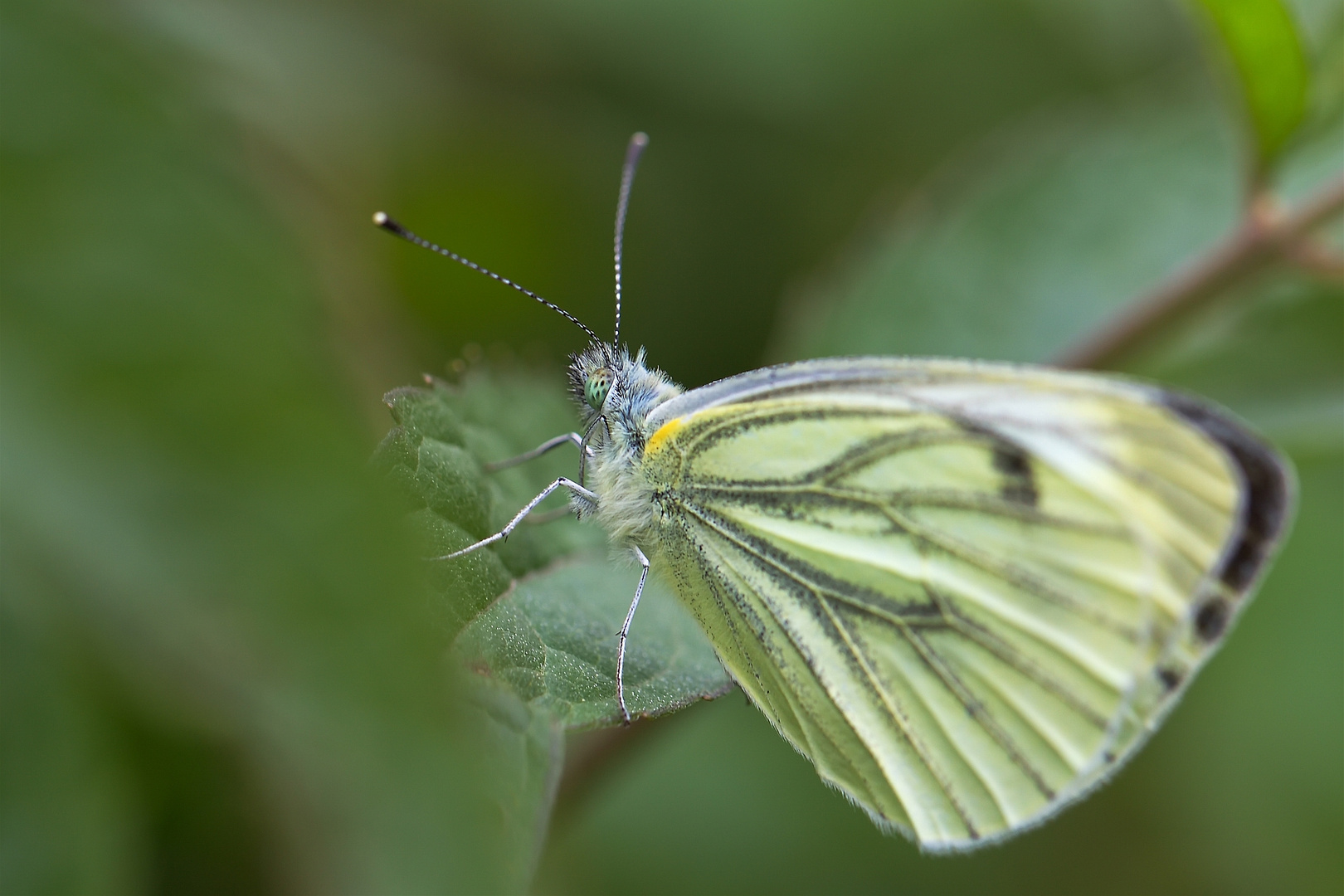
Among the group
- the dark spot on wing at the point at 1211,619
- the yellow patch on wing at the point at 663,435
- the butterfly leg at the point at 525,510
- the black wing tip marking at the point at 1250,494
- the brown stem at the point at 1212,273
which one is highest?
the butterfly leg at the point at 525,510

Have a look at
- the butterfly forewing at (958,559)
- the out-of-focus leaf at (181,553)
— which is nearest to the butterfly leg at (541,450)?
the butterfly forewing at (958,559)

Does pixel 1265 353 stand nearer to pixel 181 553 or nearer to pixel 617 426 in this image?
pixel 617 426

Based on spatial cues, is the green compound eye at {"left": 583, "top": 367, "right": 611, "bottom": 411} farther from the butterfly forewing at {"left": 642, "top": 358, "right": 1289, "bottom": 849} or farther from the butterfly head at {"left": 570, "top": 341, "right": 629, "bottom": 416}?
the butterfly forewing at {"left": 642, "top": 358, "right": 1289, "bottom": 849}

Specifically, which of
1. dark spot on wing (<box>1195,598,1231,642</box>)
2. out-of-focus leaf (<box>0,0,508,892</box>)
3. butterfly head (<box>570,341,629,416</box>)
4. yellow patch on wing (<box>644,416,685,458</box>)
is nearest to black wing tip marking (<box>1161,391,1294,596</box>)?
dark spot on wing (<box>1195,598,1231,642</box>)

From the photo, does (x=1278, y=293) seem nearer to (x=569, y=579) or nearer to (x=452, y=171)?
(x=569, y=579)

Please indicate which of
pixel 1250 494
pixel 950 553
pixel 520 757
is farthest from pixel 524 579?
pixel 1250 494

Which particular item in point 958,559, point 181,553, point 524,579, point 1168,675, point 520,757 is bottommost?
point 1168,675

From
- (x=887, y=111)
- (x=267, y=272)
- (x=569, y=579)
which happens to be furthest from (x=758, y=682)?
(x=887, y=111)

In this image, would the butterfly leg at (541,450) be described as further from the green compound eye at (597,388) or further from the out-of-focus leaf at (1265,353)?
the out-of-focus leaf at (1265,353)
